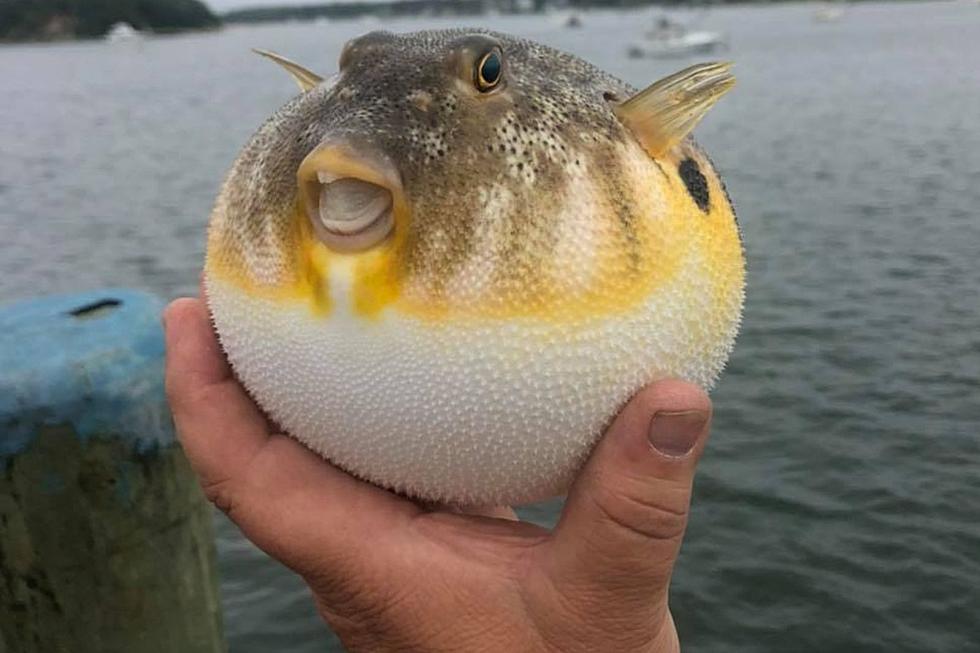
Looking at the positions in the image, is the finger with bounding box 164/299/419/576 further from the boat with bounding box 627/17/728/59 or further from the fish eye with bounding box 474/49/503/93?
the boat with bounding box 627/17/728/59

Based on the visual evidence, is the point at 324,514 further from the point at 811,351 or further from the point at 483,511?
the point at 811,351

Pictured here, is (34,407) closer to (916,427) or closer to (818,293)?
(916,427)

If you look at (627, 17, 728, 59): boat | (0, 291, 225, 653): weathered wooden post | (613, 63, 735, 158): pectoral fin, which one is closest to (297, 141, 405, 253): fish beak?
(613, 63, 735, 158): pectoral fin

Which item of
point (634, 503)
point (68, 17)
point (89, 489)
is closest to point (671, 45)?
point (89, 489)

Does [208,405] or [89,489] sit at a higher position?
[208,405]

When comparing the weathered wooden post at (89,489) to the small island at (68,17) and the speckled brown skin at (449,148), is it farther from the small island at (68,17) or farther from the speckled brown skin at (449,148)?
the small island at (68,17)

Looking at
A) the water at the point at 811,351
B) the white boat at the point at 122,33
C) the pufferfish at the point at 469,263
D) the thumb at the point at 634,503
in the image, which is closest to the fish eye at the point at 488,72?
the pufferfish at the point at 469,263

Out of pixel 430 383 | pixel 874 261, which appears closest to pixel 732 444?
pixel 874 261
